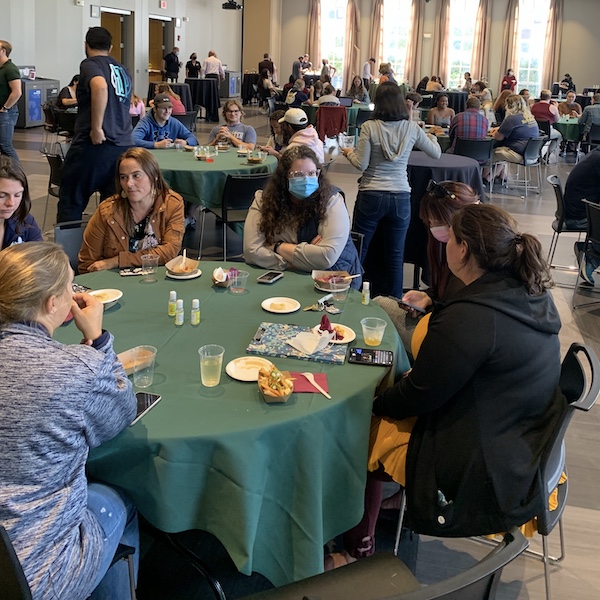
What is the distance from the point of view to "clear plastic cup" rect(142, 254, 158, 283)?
2.61 metres

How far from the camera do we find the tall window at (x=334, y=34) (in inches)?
806

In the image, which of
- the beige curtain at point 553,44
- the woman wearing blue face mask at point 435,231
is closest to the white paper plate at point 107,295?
the woman wearing blue face mask at point 435,231

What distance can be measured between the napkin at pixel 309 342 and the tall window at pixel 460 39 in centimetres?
1954

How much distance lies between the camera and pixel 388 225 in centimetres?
417

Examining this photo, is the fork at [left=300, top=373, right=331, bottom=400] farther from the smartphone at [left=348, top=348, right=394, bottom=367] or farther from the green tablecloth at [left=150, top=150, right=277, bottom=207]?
the green tablecloth at [left=150, top=150, right=277, bottom=207]

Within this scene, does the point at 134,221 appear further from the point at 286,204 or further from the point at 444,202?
the point at 444,202

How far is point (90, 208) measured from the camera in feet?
22.1

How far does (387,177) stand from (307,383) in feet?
8.61

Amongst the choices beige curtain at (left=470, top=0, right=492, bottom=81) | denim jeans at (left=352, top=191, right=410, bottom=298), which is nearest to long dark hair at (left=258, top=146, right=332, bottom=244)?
denim jeans at (left=352, top=191, right=410, bottom=298)

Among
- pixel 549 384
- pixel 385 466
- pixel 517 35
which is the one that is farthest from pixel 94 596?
pixel 517 35

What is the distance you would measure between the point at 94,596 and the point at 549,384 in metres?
1.26

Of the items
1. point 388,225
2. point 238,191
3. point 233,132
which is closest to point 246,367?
point 388,225

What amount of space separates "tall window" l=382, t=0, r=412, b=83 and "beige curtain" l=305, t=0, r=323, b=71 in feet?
6.42

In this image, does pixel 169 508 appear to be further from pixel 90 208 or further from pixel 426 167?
pixel 90 208
